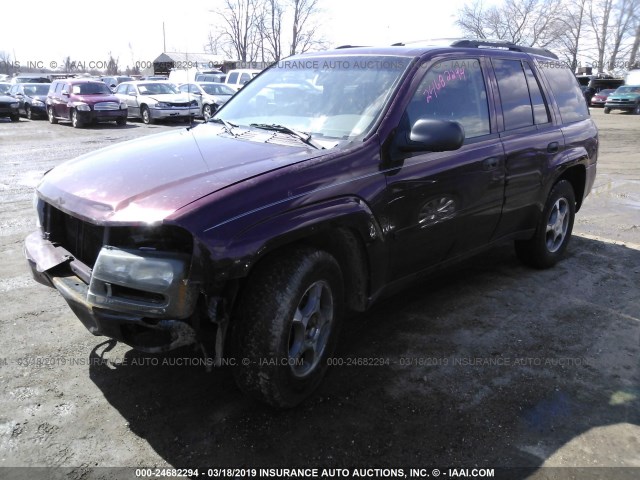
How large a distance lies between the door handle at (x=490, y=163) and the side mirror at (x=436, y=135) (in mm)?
820

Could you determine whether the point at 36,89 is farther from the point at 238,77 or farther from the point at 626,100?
the point at 626,100

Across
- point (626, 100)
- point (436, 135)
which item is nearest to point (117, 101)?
point (436, 135)

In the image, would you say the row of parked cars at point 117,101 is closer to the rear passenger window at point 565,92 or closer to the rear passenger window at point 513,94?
the rear passenger window at point 565,92

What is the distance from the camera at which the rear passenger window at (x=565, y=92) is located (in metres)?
4.97

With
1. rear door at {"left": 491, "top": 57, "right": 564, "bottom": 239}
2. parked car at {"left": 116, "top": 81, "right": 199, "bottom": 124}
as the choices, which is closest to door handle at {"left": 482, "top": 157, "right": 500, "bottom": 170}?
rear door at {"left": 491, "top": 57, "right": 564, "bottom": 239}

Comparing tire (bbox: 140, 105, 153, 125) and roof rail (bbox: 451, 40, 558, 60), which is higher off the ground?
roof rail (bbox: 451, 40, 558, 60)

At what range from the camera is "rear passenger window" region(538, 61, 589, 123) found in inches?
196

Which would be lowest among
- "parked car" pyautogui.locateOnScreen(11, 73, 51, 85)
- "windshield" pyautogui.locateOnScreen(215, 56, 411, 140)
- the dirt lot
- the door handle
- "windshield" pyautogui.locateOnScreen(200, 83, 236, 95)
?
the dirt lot

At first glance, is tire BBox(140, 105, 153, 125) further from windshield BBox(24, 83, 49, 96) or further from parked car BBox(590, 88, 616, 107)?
parked car BBox(590, 88, 616, 107)

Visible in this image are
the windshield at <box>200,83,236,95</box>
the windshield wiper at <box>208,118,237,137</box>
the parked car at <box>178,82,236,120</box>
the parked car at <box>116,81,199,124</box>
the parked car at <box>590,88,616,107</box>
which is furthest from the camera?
the parked car at <box>590,88,616,107</box>

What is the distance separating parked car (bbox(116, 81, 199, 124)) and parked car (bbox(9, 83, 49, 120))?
389 centimetres

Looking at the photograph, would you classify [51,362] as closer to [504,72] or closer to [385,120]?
[385,120]

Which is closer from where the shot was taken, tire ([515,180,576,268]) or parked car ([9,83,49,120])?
tire ([515,180,576,268])

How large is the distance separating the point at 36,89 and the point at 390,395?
84.2 feet
